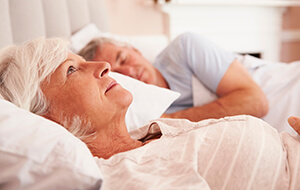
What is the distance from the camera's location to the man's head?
5.04 feet

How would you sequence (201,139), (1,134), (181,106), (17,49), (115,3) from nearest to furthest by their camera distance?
1. (1,134)
2. (201,139)
3. (17,49)
4. (181,106)
5. (115,3)

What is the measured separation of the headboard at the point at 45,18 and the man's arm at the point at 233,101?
685 mm

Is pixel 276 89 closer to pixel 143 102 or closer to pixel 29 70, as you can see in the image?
pixel 143 102

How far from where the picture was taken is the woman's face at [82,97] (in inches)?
34.2

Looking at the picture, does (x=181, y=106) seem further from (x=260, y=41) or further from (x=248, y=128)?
(x=260, y=41)

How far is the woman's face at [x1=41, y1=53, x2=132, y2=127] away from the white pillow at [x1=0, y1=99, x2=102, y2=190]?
0.82ft

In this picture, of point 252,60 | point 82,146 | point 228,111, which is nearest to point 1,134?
point 82,146

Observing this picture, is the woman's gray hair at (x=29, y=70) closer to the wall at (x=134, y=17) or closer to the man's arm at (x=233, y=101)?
the man's arm at (x=233, y=101)

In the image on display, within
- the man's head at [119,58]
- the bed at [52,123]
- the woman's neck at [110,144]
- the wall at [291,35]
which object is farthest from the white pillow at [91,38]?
the wall at [291,35]

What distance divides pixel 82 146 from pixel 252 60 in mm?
1270

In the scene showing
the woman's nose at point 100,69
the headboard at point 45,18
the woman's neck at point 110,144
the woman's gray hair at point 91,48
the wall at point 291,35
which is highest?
the headboard at point 45,18

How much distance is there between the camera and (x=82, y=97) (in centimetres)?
87

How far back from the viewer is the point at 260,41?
3.09 meters

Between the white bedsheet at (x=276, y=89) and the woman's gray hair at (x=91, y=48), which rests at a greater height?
the woman's gray hair at (x=91, y=48)
